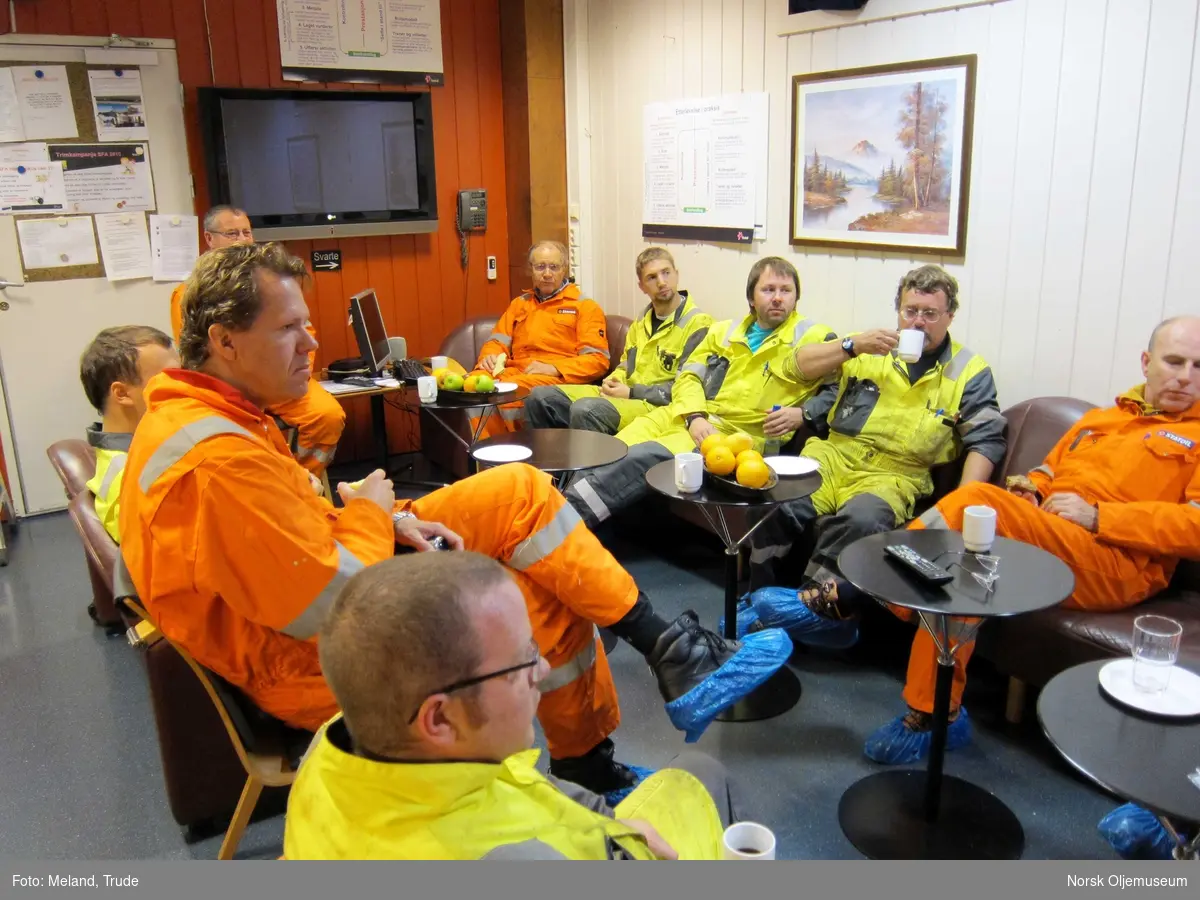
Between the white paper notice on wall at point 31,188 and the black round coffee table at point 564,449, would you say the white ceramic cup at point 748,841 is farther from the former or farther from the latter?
the white paper notice on wall at point 31,188

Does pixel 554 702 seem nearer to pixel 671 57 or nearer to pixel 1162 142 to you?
pixel 1162 142

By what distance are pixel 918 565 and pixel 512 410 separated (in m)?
2.92

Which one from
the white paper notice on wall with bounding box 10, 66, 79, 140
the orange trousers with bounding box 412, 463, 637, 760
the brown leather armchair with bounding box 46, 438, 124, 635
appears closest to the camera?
the orange trousers with bounding box 412, 463, 637, 760

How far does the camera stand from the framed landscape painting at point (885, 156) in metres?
3.35

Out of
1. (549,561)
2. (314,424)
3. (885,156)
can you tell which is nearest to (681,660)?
(549,561)

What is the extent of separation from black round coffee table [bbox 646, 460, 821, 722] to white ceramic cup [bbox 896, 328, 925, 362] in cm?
54

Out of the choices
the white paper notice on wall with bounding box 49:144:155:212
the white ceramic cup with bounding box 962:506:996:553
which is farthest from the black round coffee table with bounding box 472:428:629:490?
the white paper notice on wall with bounding box 49:144:155:212

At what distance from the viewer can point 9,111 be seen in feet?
13.7

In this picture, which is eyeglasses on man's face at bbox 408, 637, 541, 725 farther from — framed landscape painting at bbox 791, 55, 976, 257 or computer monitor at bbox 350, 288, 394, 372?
computer monitor at bbox 350, 288, 394, 372

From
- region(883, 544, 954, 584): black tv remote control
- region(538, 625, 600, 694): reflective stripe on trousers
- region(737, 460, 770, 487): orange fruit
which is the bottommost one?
region(538, 625, 600, 694): reflective stripe on trousers

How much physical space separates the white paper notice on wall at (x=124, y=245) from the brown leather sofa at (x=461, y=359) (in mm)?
1570

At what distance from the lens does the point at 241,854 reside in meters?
2.20

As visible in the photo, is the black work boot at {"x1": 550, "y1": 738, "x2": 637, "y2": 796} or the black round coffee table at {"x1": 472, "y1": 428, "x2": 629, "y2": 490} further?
the black round coffee table at {"x1": 472, "y1": 428, "x2": 629, "y2": 490}

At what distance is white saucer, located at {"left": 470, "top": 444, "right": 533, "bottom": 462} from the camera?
2.99 metres
